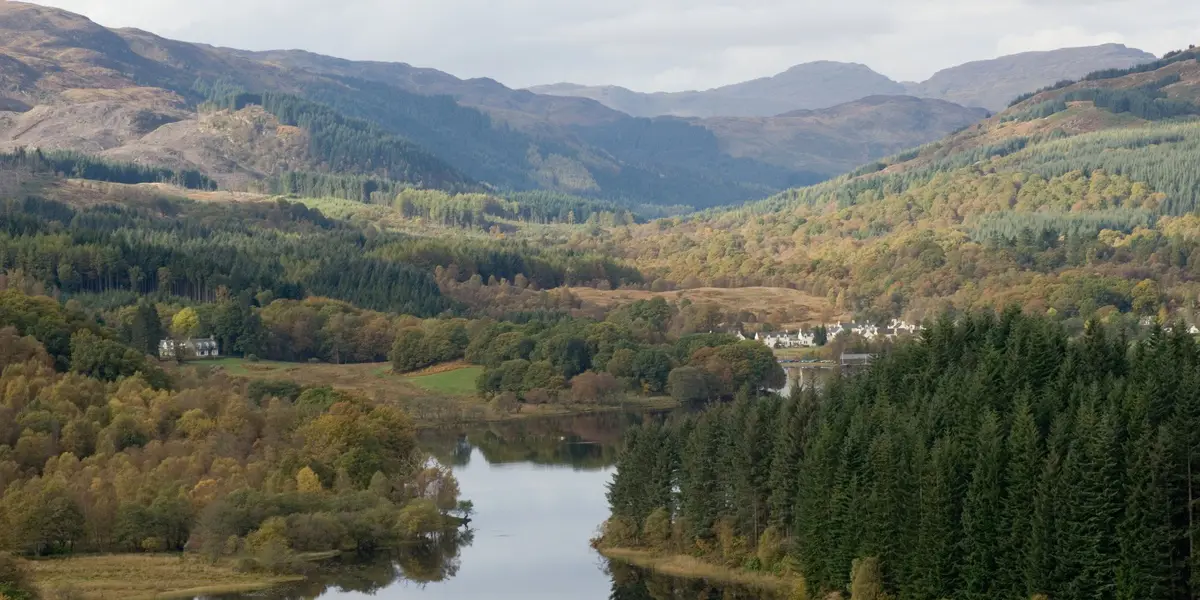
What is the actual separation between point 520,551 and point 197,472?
1660cm

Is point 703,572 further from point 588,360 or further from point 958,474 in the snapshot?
point 588,360

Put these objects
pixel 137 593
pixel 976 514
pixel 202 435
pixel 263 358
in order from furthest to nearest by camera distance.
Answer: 1. pixel 263 358
2. pixel 202 435
3. pixel 137 593
4. pixel 976 514

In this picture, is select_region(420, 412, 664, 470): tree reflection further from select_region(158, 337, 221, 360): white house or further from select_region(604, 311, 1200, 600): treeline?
select_region(604, 311, 1200, 600): treeline

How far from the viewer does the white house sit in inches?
6531

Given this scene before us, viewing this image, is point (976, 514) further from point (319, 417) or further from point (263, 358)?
point (263, 358)

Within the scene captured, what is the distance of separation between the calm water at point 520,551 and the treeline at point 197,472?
3.05 meters

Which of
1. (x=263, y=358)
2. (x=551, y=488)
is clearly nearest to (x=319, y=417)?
(x=551, y=488)

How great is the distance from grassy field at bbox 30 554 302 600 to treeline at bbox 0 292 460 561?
5.31 ft

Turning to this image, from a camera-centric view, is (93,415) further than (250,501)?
Yes

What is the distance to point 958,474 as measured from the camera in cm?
6862

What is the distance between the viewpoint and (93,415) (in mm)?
102562

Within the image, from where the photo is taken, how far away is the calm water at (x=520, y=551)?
8081 centimetres

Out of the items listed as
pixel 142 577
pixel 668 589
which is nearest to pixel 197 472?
pixel 142 577

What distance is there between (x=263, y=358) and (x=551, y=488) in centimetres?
7157
